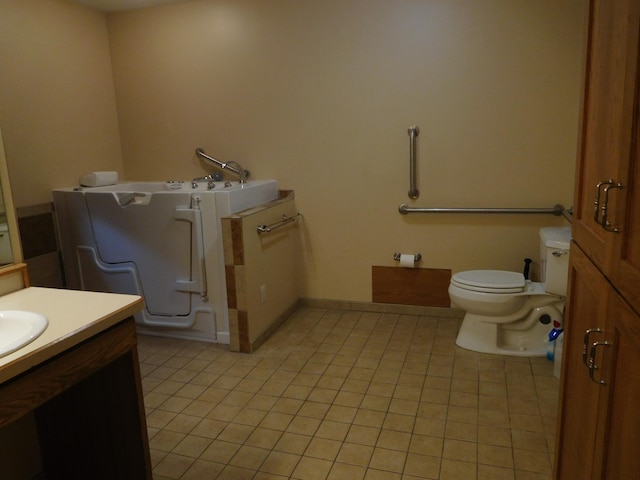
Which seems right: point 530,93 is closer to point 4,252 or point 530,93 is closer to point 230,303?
point 230,303

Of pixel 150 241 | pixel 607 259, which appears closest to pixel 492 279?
pixel 607 259

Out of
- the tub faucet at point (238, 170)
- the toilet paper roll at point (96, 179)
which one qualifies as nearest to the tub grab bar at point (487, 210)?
the tub faucet at point (238, 170)

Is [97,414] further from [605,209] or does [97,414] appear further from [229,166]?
[229,166]

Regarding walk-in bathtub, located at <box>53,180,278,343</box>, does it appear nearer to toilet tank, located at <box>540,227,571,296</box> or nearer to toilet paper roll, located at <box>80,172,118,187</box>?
toilet paper roll, located at <box>80,172,118,187</box>

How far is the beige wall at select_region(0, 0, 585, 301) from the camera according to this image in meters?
2.95

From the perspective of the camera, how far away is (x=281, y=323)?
3.34 meters

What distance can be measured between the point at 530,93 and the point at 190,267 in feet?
7.52

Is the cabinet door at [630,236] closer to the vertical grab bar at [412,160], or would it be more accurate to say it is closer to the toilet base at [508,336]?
the toilet base at [508,336]

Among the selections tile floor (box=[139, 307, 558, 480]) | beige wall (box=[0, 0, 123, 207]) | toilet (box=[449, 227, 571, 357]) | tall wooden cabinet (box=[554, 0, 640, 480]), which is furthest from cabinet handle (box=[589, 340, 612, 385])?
beige wall (box=[0, 0, 123, 207])

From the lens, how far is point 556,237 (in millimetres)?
2605

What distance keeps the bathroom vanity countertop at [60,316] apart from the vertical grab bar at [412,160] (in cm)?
214

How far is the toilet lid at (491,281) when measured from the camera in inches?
107

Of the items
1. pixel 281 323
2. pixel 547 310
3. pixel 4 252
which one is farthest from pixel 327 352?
pixel 4 252

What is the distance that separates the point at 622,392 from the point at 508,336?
2.01m
